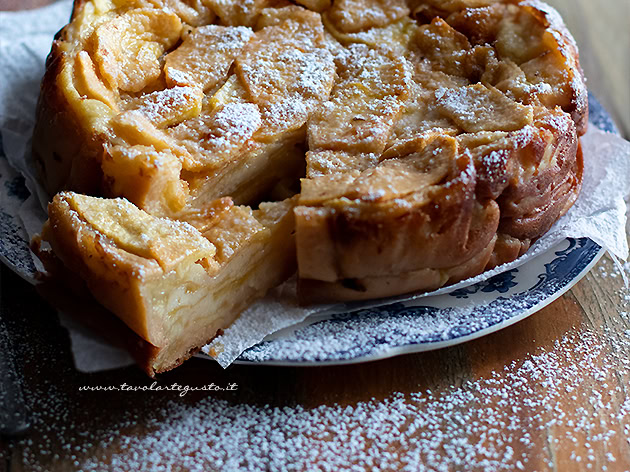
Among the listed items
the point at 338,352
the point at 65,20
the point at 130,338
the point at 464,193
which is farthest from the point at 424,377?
the point at 65,20

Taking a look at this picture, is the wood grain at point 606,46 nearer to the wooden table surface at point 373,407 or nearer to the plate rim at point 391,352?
the wooden table surface at point 373,407

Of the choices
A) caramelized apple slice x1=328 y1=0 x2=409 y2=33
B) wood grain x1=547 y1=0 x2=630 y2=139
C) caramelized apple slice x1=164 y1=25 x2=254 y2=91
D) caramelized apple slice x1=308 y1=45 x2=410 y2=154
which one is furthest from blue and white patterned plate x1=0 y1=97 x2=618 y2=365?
wood grain x1=547 y1=0 x2=630 y2=139

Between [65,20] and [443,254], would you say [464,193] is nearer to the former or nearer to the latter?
[443,254]

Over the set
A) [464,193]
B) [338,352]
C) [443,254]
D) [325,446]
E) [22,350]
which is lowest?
[22,350]

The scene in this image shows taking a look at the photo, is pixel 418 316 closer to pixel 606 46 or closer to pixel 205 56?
pixel 205 56

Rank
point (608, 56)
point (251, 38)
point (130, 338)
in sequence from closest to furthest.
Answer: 1. point (130, 338)
2. point (251, 38)
3. point (608, 56)
